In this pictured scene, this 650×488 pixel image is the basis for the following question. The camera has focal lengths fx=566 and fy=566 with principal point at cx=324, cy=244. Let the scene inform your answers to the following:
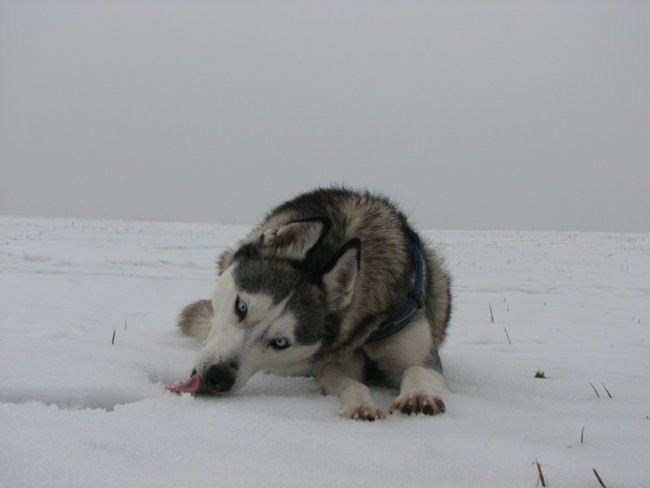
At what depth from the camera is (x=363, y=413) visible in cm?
260

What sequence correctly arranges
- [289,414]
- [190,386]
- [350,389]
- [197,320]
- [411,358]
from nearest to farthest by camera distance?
[289,414]
[190,386]
[350,389]
[411,358]
[197,320]

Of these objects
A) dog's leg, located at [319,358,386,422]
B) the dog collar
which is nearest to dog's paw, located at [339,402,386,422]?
dog's leg, located at [319,358,386,422]

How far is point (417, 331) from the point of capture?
Result: 3543mm

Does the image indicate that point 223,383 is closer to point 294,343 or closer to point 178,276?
point 294,343

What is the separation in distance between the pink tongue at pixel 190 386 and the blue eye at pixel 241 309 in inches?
14.7

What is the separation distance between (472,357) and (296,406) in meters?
2.16

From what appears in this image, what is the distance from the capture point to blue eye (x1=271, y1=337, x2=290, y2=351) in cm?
294

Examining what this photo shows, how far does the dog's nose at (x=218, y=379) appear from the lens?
2771 millimetres

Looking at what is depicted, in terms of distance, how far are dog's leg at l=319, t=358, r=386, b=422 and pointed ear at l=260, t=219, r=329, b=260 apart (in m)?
0.70

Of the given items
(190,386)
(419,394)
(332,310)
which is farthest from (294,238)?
(419,394)

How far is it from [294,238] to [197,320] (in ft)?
4.86

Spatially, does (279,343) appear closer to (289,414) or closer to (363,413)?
(289,414)

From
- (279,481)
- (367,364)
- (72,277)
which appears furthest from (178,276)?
(279,481)

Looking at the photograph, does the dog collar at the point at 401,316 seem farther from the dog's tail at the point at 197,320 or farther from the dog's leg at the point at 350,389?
the dog's tail at the point at 197,320
